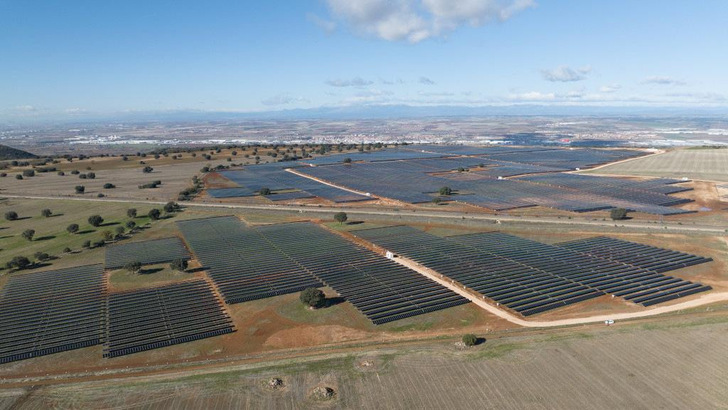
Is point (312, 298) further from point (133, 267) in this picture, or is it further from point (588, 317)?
point (588, 317)

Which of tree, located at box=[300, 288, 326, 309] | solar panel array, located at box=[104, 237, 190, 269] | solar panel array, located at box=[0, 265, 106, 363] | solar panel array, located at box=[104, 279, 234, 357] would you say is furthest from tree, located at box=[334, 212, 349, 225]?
solar panel array, located at box=[0, 265, 106, 363]

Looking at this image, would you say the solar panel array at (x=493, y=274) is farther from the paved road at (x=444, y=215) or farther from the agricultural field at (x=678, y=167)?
the agricultural field at (x=678, y=167)

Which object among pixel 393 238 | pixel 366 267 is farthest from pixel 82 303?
pixel 393 238

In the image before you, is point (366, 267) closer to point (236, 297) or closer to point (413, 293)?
point (413, 293)

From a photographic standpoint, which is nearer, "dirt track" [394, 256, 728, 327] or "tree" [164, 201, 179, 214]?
"dirt track" [394, 256, 728, 327]

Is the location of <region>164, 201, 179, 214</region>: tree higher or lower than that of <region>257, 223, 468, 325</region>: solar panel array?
higher

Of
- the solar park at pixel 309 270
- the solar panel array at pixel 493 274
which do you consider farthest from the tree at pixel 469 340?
the solar panel array at pixel 493 274

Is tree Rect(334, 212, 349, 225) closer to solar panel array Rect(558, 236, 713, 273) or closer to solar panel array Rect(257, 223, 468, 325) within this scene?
solar panel array Rect(257, 223, 468, 325)
